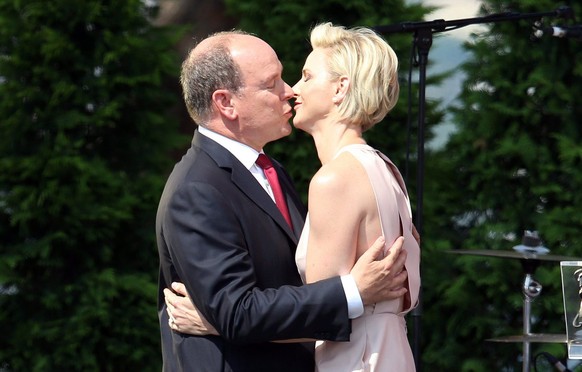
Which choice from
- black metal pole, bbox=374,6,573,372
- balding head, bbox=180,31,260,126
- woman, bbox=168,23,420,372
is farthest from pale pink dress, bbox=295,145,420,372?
black metal pole, bbox=374,6,573,372

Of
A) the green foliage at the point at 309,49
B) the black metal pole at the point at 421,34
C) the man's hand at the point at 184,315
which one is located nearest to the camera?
the man's hand at the point at 184,315

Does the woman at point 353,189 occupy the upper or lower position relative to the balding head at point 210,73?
lower

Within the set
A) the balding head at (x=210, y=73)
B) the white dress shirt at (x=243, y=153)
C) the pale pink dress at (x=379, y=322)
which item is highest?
the balding head at (x=210, y=73)

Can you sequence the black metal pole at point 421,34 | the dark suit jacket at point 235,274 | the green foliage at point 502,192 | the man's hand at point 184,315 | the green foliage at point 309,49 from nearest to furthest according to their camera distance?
the dark suit jacket at point 235,274 → the man's hand at point 184,315 → the black metal pole at point 421,34 → the green foliage at point 502,192 → the green foliage at point 309,49

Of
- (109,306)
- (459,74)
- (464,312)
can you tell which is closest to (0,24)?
(109,306)

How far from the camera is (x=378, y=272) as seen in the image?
8.40 ft

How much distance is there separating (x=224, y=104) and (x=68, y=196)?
A: 2312 millimetres

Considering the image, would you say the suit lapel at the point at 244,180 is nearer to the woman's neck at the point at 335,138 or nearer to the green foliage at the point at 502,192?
the woman's neck at the point at 335,138

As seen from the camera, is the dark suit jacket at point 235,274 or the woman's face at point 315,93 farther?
the woman's face at point 315,93

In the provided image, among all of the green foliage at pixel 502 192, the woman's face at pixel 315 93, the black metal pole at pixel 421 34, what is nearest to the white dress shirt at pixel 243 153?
the woman's face at pixel 315 93

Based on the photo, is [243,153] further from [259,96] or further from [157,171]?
[157,171]

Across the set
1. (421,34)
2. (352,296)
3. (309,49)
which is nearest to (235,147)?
(352,296)

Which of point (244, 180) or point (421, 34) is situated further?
point (421, 34)

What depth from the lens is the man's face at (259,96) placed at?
281cm
